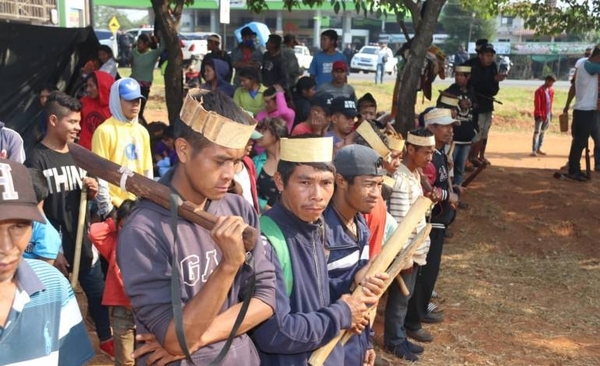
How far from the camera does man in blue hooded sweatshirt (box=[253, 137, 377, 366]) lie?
8.54 ft

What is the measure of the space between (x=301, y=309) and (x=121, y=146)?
269 centimetres

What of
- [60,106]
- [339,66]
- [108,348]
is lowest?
[108,348]

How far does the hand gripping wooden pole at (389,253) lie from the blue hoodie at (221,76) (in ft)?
18.9

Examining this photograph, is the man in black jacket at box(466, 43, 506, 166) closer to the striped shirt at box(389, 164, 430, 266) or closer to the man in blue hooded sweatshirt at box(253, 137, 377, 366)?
the striped shirt at box(389, 164, 430, 266)

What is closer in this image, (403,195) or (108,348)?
(403,195)

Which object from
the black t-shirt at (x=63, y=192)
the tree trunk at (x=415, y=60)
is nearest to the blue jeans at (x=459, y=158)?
the tree trunk at (x=415, y=60)

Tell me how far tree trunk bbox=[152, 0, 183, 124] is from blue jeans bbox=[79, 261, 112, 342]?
439 centimetres

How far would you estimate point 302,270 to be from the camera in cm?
277

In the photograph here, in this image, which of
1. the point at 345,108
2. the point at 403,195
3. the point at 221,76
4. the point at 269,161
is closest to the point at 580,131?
the point at 221,76

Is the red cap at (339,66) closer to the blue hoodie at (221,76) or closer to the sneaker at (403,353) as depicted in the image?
the blue hoodie at (221,76)

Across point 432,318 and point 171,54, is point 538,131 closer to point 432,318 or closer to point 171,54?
point 171,54

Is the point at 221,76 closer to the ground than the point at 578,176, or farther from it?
farther from it

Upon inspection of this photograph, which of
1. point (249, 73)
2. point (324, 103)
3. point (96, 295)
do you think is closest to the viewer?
point (96, 295)

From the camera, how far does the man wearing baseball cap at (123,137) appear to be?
4.91 meters
